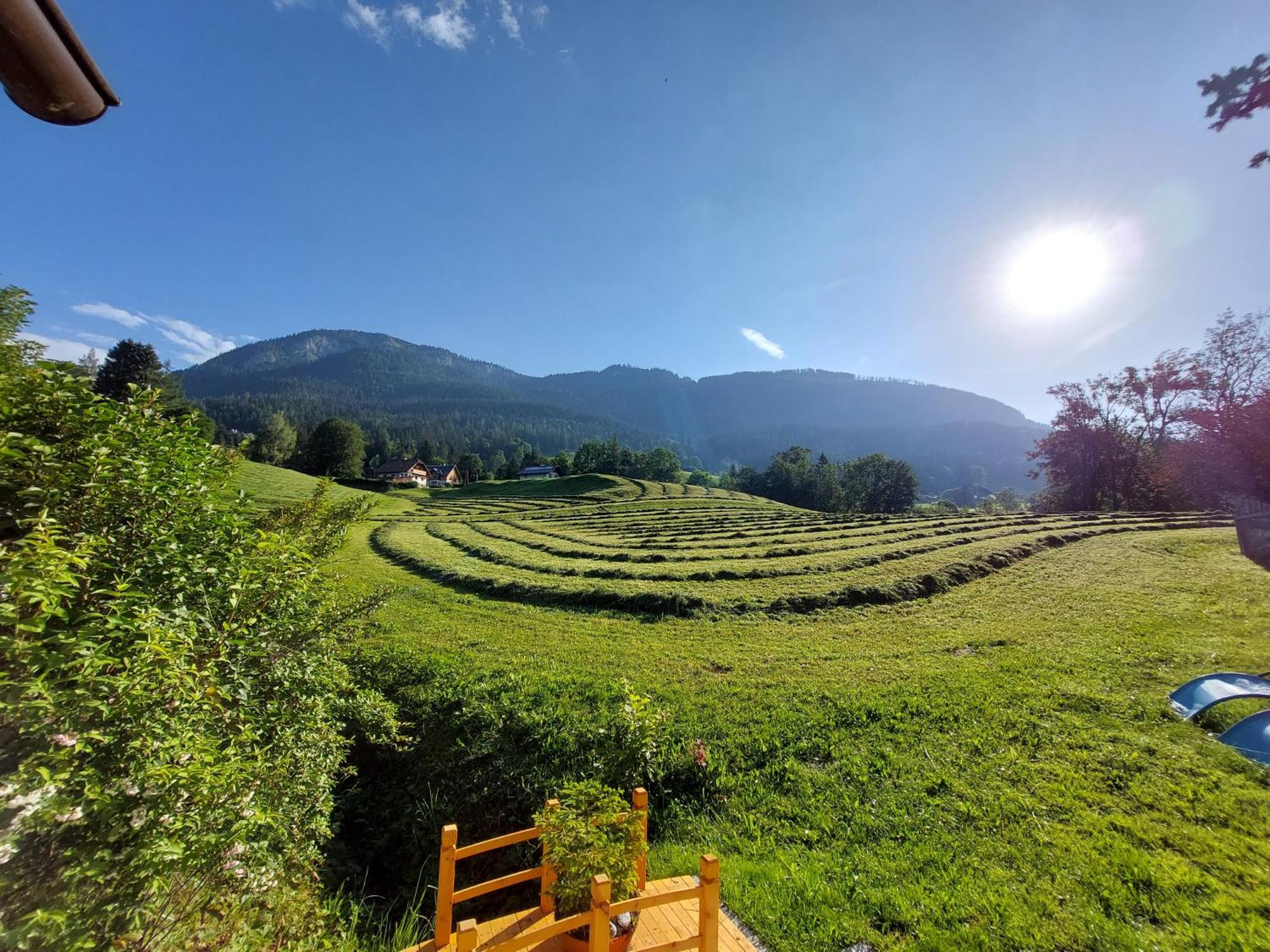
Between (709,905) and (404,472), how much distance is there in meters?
122

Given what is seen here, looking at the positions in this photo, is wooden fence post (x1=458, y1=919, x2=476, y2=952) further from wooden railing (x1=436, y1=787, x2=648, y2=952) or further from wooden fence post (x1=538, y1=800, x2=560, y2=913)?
wooden fence post (x1=538, y1=800, x2=560, y2=913)

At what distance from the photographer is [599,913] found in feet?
12.3

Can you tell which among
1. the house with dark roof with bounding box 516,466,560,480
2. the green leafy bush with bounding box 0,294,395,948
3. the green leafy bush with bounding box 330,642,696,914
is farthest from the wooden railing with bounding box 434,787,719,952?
the house with dark roof with bounding box 516,466,560,480

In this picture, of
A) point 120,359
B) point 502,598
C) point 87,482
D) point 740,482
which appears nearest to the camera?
point 87,482

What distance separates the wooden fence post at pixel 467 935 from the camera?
368 cm

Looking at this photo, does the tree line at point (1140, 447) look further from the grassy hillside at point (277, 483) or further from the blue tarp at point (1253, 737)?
the grassy hillside at point (277, 483)

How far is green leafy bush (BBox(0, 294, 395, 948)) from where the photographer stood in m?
3.12

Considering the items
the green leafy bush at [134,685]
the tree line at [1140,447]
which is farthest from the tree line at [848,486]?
the green leafy bush at [134,685]

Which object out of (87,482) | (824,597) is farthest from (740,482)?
(87,482)

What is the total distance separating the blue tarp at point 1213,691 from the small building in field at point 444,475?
428ft

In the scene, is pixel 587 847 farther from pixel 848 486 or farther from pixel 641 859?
pixel 848 486

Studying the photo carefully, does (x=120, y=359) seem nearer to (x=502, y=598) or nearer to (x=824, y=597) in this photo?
(x=502, y=598)

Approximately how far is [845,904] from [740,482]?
379 feet

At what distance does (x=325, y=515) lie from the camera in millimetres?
7156
